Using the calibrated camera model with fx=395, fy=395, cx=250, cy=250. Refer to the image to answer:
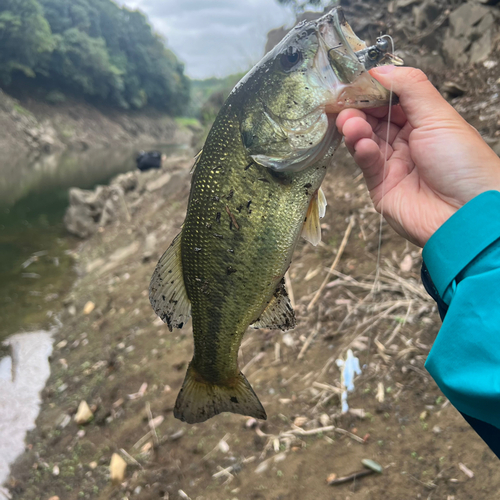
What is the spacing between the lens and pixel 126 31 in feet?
186

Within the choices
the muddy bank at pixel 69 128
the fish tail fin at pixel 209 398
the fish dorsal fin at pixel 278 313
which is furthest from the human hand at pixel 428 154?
the muddy bank at pixel 69 128

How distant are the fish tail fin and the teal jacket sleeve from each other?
0.89 meters

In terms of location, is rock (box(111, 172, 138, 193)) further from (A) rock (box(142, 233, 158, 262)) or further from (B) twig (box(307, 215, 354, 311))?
(B) twig (box(307, 215, 354, 311))

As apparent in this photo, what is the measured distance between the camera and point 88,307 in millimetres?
7059

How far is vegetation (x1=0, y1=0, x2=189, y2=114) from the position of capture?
3934 centimetres

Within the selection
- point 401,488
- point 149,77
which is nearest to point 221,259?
point 401,488

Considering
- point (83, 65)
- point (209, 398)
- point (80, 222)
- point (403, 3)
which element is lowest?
point (80, 222)

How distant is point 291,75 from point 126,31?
65622mm

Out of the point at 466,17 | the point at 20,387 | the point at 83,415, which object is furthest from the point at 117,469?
the point at 466,17

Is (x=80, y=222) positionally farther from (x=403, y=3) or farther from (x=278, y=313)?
(x=278, y=313)

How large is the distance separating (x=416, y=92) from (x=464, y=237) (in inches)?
24.0

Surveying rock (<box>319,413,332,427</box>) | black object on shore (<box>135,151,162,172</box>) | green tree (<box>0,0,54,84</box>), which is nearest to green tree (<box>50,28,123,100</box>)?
green tree (<box>0,0,54,84</box>)

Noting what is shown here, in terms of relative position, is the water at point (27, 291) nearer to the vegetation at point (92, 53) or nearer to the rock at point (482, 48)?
the rock at point (482, 48)

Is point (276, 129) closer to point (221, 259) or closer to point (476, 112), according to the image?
point (221, 259)
